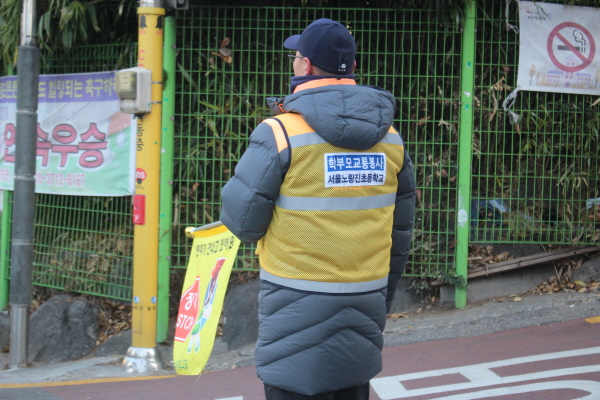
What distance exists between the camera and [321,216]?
8.17 feet

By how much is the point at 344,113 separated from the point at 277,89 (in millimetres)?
3558

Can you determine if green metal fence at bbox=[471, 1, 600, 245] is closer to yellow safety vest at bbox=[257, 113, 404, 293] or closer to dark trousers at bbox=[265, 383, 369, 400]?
dark trousers at bbox=[265, 383, 369, 400]

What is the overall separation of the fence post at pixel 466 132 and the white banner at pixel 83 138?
2895 millimetres

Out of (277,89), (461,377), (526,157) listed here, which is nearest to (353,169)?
(461,377)

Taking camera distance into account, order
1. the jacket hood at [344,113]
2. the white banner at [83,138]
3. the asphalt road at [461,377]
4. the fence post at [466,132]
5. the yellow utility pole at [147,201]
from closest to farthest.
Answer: the jacket hood at [344,113] → the asphalt road at [461,377] → the yellow utility pole at [147,201] → the fence post at [466,132] → the white banner at [83,138]

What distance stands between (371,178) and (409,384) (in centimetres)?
225

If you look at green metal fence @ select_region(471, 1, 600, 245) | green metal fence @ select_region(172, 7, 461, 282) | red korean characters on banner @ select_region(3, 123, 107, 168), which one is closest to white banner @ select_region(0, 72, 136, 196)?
red korean characters on banner @ select_region(3, 123, 107, 168)

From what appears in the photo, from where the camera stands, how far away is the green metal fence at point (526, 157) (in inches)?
229

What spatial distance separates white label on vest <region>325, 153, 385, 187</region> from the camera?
2492mm

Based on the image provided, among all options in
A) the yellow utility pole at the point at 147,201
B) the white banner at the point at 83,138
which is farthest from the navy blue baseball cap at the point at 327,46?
the white banner at the point at 83,138

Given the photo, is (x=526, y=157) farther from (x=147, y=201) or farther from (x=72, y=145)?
(x=72, y=145)

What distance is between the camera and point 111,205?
6.30 m

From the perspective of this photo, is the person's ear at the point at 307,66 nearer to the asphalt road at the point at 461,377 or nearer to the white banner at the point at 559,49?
the asphalt road at the point at 461,377

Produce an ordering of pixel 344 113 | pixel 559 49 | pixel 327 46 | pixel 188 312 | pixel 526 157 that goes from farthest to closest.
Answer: pixel 526 157
pixel 559 49
pixel 188 312
pixel 327 46
pixel 344 113
